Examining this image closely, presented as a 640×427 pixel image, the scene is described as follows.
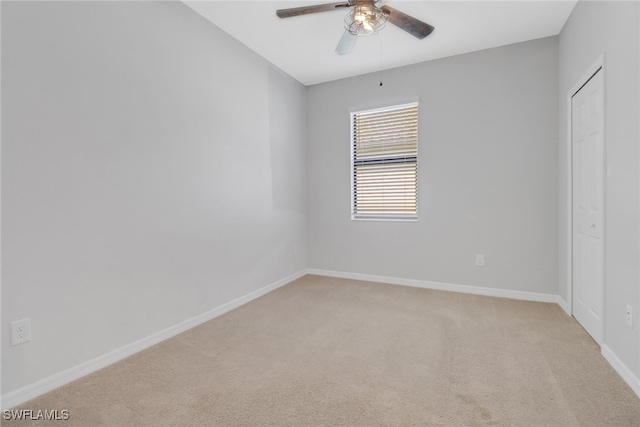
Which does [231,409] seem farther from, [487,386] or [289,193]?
[289,193]

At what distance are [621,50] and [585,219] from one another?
1.23 metres

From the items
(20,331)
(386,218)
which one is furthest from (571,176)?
(20,331)

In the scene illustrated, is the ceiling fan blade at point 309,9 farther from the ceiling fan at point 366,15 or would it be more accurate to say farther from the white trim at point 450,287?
the white trim at point 450,287

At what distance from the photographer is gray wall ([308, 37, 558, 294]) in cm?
305

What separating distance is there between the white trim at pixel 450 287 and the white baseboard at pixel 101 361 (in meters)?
1.53

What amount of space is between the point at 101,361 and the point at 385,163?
11.1 ft

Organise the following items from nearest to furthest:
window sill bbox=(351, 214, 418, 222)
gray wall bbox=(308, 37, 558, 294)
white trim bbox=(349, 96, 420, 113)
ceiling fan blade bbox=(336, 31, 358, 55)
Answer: ceiling fan blade bbox=(336, 31, 358, 55)
gray wall bbox=(308, 37, 558, 294)
white trim bbox=(349, 96, 420, 113)
window sill bbox=(351, 214, 418, 222)

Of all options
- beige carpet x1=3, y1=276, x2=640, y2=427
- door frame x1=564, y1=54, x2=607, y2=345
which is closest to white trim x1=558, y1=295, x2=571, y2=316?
door frame x1=564, y1=54, x2=607, y2=345

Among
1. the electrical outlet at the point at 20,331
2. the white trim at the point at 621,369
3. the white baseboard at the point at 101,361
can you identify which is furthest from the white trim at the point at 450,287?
the electrical outlet at the point at 20,331

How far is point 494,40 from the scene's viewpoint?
306 centimetres

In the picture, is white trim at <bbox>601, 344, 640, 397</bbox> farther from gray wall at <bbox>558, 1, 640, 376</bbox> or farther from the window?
the window

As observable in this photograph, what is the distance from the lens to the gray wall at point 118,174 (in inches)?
62.7

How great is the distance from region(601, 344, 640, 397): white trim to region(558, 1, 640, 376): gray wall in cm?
3

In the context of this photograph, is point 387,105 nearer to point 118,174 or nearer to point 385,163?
point 385,163
